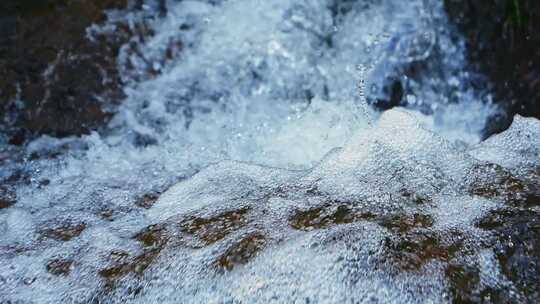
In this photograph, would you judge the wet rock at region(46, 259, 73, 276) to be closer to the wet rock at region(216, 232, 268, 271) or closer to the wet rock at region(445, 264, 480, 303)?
the wet rock at region(216, 232, 268, 271)

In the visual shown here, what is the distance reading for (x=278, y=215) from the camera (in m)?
1.63

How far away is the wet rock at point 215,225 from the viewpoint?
158 cm

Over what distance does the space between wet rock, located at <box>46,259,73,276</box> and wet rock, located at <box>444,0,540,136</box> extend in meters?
1.87

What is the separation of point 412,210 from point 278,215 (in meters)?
0.34

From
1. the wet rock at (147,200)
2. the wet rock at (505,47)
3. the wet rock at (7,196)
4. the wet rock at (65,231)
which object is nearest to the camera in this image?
the wet rock at (65,231)

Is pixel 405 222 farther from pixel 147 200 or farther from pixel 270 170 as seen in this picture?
pixel 147 200

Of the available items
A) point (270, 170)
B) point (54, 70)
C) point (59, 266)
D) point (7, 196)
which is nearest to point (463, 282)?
point (270, 170)

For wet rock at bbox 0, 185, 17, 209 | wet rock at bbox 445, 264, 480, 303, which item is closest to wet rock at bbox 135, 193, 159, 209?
wet rock at bbox 0, 185, 17, 209

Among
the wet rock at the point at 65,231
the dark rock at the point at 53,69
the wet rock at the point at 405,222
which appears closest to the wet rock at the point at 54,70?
the dark rock at the point at 53,69

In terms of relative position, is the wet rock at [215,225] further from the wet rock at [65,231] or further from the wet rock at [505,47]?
the wet rock at [505,47]

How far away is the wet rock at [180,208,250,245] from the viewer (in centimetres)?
158

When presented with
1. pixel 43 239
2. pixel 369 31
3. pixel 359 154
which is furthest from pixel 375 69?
Result: pixel 43 239

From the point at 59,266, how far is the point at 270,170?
67cm

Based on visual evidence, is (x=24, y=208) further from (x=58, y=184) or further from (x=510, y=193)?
(x=510, y=193)
